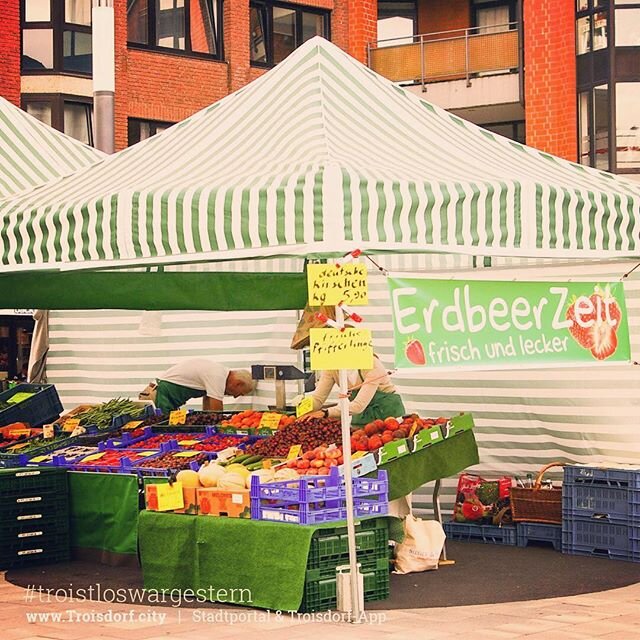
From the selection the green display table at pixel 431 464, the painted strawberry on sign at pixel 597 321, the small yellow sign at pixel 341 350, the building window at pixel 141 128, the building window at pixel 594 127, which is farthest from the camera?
the building window at pixel 141 128

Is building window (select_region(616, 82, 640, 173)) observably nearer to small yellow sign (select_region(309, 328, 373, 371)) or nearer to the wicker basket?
the wicker basket

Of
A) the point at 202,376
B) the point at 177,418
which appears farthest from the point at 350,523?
the point at 202,376

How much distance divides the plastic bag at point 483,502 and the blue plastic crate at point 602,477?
74 centimetres

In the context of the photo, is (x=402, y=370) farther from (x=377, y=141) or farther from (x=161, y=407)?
(x=161, y=407)

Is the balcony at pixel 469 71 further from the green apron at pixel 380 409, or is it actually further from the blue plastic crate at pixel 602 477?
the blue plastic crate at pixel 602 477

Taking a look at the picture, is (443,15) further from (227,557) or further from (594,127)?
(227,557)

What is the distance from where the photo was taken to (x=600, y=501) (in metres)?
10.4

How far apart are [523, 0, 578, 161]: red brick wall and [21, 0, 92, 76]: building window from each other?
373 inches

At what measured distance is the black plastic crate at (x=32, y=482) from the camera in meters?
10.3

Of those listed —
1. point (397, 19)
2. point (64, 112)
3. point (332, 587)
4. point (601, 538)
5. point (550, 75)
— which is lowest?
point (601, 538)

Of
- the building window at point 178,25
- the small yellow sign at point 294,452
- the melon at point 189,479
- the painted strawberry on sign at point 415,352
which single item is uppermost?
the building window at point 178,25

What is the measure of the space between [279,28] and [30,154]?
20.9 m

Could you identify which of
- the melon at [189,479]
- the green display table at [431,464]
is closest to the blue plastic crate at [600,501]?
the green display table at [431,464]

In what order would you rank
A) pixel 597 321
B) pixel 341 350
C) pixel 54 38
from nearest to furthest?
pixel 341 350
pixel 597 321
pixel 54 38
